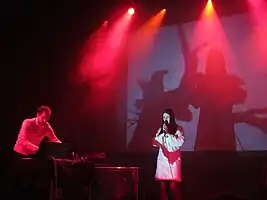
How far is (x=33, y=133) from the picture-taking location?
6.66 m

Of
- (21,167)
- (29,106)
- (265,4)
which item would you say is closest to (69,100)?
(29,106)

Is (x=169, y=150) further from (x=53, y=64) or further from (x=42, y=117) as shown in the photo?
(x=53, y=64)

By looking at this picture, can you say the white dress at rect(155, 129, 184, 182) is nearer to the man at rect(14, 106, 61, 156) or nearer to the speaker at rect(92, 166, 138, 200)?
the speaker at rect(92, 166, 138, 200)

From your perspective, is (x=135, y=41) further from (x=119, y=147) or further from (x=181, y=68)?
(x=119, y=147)

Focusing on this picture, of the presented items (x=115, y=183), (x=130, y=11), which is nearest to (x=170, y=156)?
(x=115, y=183)

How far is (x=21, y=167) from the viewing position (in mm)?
5691

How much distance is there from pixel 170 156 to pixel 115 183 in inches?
54.1

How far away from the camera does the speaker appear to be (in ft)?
22.1

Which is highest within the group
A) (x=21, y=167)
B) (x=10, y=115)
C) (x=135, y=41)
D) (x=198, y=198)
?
(x=135, y=41)

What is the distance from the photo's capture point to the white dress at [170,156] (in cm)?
594

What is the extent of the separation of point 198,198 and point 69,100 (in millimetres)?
2794

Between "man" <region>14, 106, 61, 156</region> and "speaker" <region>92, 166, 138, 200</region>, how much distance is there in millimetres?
904

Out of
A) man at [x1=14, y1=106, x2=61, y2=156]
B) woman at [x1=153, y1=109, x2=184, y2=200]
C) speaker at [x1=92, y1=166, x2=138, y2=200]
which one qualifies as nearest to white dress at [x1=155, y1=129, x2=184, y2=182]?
woman at [x1=153, y1=109, x2=184, y2=200]

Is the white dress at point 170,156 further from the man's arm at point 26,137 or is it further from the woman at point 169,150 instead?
the man's arm at point 26,137
